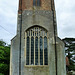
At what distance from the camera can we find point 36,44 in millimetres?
11812

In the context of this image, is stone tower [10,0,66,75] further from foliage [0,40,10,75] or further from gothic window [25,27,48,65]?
foliage [0,40,10,75]

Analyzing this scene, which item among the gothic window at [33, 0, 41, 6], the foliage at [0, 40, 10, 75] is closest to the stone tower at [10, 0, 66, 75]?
the gothic window at [33, 0, 41, 6]

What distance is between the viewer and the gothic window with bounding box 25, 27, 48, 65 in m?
11.4

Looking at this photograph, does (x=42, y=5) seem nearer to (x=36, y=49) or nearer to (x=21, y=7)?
(x=21, y=7)

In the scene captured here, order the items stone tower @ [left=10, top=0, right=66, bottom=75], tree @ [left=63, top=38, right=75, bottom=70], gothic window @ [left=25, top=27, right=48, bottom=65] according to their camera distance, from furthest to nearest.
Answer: tree @ [left=63, top=38, right=75, bottom=70], gothic window @ [left=25, top=27, right=48, bottom=65], stone tower @ [left=10, top=0, right=66, bottom=75]

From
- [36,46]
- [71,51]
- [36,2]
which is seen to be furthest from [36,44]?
[71,51]

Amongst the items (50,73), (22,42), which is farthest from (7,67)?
(50,73)

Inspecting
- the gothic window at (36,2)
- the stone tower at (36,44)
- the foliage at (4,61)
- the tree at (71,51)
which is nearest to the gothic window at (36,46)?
the stone tower at (36,44)

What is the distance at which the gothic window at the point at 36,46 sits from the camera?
11367 mm

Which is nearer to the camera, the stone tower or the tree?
the stone tower

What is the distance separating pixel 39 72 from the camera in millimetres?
11039

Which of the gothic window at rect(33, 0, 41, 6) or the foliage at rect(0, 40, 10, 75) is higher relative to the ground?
the gothic window at rect(33, 0, 41, 6)

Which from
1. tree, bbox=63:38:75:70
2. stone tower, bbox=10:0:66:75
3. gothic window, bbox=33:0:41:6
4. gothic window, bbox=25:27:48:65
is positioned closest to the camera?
stone tower, bbox=10:0:66:75

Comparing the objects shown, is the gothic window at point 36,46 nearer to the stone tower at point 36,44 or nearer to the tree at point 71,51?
the stone tower at point 36,44
